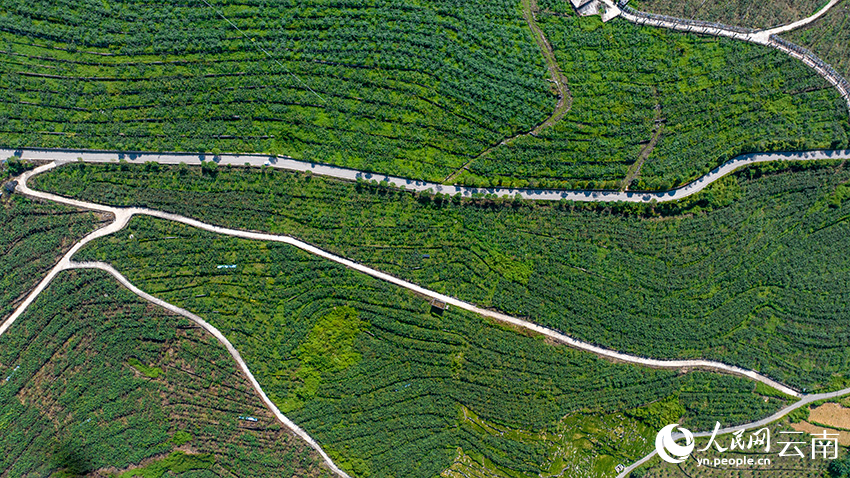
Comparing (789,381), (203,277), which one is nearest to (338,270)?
(203,277)

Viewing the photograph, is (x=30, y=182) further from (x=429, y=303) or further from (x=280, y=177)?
(x=429, y=303)

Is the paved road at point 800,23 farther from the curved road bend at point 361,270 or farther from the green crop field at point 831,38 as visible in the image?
the curved road bend at point 361,270

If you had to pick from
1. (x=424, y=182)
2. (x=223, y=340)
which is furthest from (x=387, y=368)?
(x=424, y=182)

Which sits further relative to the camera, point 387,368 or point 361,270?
point 361,270

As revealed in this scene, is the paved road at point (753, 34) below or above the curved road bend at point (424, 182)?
above

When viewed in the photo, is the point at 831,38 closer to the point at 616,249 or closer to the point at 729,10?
the point at 729,10

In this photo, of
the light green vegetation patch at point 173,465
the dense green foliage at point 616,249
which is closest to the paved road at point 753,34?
the dense green foliage at point 616,249
